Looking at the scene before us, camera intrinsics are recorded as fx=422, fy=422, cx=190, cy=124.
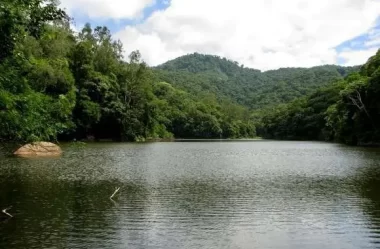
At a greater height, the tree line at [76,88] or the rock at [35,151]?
the tree line at [76,88]

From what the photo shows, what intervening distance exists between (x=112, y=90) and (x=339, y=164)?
73997 millimetres

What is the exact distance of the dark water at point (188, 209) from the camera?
16.0 meters

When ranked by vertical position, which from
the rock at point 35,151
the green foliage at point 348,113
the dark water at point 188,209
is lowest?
the dark water at point 188,209

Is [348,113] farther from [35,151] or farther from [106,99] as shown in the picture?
[35,151]

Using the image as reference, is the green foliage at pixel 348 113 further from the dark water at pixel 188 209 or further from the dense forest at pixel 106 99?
the dark water at pixel 188 209

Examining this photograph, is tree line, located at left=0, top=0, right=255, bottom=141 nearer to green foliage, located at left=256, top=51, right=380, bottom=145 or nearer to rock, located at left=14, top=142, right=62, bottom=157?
rock, located at left=14, top=142, right=62, bottom=157

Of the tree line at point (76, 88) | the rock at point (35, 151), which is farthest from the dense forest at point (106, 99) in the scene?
the rock at point (35, 151)

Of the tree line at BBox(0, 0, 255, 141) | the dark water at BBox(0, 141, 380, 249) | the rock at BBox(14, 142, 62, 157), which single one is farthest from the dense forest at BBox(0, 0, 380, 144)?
the rock at BBox(14, 142, 62, 157)

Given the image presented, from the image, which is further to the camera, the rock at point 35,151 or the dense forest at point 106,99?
the rock at point 35,151

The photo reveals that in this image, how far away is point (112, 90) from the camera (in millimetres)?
108938

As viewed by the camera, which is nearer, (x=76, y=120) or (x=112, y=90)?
(x=76, y=120)

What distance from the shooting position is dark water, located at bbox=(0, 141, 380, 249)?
52.6 feet

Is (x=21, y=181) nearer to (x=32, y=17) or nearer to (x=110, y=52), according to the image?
(x=32, y=17)

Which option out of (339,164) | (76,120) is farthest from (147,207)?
(76,120)
